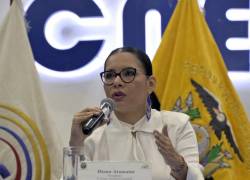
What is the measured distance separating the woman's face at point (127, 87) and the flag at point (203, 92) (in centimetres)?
76

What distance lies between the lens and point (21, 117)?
240 centimetres

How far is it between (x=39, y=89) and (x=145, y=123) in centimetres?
98

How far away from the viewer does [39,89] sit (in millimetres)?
2445

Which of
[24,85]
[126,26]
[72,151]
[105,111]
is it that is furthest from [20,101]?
[72,151]

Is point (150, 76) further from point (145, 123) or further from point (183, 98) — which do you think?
point (183, 98)

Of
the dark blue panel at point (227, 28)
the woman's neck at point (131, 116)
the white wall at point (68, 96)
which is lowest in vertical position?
the woman's neck at point (131, 116)

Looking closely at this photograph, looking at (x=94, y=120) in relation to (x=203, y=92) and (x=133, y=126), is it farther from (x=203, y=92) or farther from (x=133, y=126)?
(x=203, y=92)

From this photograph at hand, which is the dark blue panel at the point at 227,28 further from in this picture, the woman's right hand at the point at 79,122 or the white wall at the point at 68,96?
the woman's right hand at the point at 79,122

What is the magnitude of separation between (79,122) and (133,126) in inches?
12.7

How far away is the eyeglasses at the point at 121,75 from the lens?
1561 mm

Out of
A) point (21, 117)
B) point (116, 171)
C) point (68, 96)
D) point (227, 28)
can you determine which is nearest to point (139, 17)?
point (227, 28)

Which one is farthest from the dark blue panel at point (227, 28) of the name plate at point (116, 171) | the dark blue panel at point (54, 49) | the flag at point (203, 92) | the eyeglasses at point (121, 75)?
the name plate at point (116, 171)

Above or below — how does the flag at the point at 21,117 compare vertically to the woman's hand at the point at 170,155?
above

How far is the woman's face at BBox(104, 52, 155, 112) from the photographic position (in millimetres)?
1546
